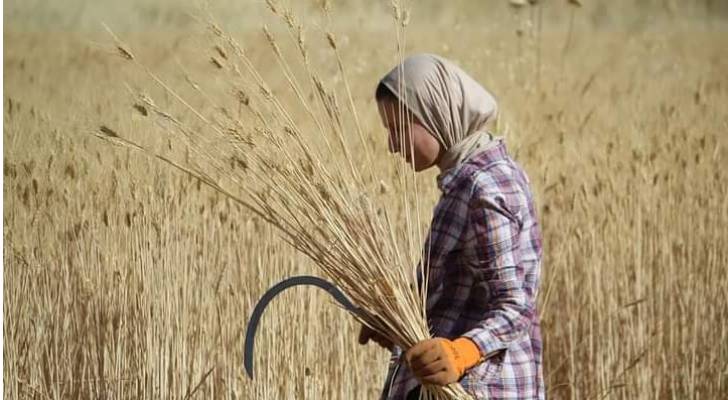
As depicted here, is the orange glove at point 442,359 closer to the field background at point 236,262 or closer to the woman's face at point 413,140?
the woman's face at point 413,140

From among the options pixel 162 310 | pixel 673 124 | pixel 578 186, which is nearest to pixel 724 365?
pixel 578 186

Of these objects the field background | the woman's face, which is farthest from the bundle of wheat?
the field background

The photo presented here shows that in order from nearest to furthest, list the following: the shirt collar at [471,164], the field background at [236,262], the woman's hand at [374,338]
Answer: the shirt collar at [471,164] → the woman's hand at [374,338] → the field background at [236,262]

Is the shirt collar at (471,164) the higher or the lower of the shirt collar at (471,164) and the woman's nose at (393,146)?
the lower

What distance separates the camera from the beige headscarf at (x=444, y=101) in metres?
2.03

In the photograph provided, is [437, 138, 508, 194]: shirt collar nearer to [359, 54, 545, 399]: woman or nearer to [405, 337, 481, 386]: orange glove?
[359, 54, 545, 399]: woman

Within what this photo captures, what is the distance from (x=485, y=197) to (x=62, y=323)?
1.39 meters

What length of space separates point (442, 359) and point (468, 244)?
19 centimetres

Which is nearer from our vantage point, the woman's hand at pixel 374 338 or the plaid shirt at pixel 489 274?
the plaid shirt at pixel 489 274

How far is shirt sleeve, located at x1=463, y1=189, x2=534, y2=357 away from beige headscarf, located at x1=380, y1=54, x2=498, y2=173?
13cm

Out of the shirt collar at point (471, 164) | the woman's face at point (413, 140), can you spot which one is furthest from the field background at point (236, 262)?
the shirt collar at point (471, 164)

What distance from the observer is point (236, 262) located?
3047 millimetres

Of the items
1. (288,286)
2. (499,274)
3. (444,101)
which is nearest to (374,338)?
(288,286)

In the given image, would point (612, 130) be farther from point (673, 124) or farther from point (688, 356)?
point (688, 356)
